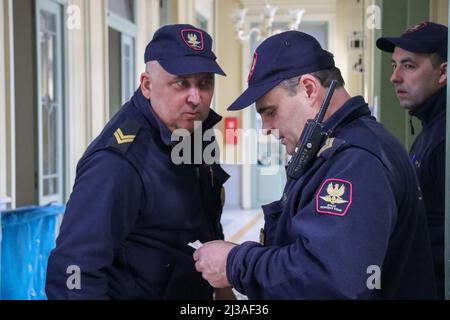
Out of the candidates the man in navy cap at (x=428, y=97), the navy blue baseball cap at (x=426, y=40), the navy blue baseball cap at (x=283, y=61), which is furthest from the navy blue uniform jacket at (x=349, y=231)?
the navy blue baseball cap at (x=426, y=40)

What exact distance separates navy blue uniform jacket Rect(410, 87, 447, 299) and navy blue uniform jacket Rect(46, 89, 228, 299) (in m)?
0.71

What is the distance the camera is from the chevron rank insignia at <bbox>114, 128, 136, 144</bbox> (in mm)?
1370

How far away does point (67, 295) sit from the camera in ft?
4.19

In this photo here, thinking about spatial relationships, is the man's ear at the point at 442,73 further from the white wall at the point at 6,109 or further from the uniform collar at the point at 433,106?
the white wall at the point at 6,109

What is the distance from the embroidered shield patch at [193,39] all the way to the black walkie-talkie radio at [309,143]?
46 centimetres

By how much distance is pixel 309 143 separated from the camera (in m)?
1.12

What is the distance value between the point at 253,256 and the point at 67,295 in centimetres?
49

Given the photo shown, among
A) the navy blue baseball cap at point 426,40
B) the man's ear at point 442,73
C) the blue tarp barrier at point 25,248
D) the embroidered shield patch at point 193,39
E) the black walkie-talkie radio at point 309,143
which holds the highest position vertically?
the navy blue baseball cap at point 426,40

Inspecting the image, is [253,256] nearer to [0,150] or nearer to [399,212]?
[399,212]

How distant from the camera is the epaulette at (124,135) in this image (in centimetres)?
135

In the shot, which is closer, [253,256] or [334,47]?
[253,256]

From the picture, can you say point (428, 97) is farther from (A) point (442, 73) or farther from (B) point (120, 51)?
(B) point (120, 51)
